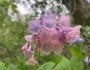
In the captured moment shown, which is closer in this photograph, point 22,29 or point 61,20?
point 61,20

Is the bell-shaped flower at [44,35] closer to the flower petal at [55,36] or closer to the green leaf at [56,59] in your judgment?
the flower petal at [55,36]

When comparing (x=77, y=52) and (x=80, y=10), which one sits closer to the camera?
(x=77, y=52)

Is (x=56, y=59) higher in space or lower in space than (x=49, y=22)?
lower

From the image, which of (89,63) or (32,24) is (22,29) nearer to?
(89,63)

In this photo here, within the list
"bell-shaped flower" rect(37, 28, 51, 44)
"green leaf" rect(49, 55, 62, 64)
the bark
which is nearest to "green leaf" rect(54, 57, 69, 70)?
"green leaf" rect(49, 55, 62, 64)

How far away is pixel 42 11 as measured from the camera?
14.3ft

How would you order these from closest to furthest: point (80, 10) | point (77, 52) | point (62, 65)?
point (77, 52)
point (62, 65)
point (80, 10)

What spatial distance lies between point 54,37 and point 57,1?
3591 millimetres

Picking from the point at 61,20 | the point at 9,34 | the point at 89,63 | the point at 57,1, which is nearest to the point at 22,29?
the point at 9,34

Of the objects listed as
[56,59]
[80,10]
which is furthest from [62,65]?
[80,10]

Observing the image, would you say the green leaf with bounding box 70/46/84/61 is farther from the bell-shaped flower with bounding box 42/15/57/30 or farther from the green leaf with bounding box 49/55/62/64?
the green leaf with bounding box 49/55/62/64

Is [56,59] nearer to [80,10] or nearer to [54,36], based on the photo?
[54,36]

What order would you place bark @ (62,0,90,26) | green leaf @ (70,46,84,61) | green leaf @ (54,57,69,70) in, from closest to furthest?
green leaf @ (70,46,84,61), green leaf @ (54,57,69,70), bark @ (62,0,90,26)

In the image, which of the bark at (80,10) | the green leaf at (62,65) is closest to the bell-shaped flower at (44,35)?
the green leaf at (62,65)
